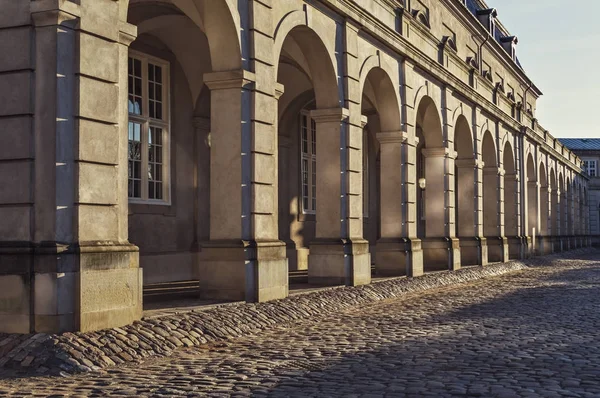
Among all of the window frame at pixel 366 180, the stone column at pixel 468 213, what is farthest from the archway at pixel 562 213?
the window frame at pixel 366 180

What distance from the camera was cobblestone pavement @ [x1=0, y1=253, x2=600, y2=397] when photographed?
6.35 metres

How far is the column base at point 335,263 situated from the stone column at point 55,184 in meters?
6.91

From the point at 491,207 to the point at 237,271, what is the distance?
1815 cm

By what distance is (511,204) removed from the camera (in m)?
30.6

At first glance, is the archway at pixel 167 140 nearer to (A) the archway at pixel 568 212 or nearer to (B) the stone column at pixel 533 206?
(B) the stone column at pixel 533 206

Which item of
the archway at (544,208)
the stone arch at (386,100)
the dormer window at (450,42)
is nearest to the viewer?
the stone arch at (386,100)

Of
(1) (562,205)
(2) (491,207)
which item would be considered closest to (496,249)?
(2) (491,207)

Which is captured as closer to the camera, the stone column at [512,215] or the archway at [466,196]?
the archway at [466,196]

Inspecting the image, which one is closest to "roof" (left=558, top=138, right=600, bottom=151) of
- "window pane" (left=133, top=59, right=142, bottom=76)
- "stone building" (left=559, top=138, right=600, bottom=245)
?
"stone building" (left=559, top=138, right=600, bottom=245)

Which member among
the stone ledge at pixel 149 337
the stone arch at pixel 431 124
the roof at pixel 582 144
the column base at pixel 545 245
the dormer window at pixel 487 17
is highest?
the dormer window at pixel 487 17

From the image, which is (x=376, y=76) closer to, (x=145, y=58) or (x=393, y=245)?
(x=393, y=245)

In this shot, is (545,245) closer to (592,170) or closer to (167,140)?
(167,140)

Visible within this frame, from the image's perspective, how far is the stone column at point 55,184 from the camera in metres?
8.00

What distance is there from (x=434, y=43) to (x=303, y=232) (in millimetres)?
6274
